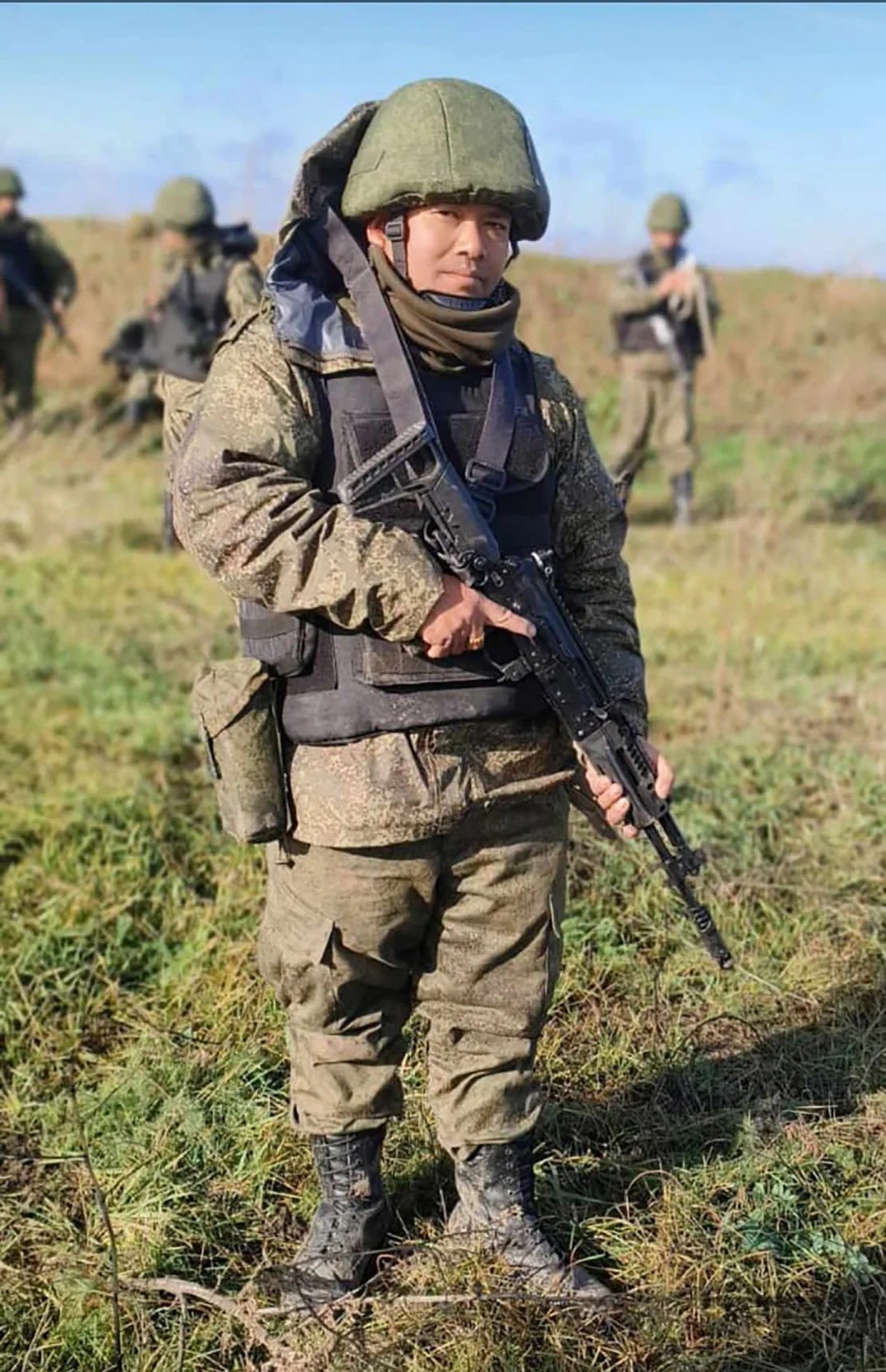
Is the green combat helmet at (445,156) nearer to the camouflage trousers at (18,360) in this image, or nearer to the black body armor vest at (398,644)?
the black body armor vest at (398,644)

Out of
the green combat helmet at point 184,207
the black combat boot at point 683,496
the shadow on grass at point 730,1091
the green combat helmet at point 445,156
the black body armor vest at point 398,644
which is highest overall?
the green combat helmet at point 184,207

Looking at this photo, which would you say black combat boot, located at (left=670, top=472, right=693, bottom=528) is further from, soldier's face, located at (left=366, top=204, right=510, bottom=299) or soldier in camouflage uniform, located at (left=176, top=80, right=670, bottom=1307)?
soldier's face, located at (left=366, top=204, right=510, bottom=299)

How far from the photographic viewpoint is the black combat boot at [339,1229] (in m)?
2.41

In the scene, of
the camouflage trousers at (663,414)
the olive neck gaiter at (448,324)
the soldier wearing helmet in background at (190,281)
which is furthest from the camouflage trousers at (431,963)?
the camouflage trousers at (663,414)

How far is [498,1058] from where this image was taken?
2363 millimetres

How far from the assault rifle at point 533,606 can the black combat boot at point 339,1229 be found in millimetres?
730

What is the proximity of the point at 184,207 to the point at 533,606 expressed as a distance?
648cm

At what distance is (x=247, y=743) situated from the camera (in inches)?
86.1

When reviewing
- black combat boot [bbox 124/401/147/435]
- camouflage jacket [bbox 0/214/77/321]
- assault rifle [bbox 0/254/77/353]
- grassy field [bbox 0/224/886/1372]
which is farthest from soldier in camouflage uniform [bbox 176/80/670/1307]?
camouflage jacket [bbox 0/214/77/321]

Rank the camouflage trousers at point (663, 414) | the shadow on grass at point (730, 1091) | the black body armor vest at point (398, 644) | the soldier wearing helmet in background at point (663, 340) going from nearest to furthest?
the black body armor vest at point (398, 644), the shadow on grass at point (730, 1091), the soldier wearing helmet in background at point (663, 340), the camouflage trousers at point (663, 414)

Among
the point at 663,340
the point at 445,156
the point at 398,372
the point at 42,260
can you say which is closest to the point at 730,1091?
the point at 398,372

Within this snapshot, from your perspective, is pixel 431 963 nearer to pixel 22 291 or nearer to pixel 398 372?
pixel 398 372

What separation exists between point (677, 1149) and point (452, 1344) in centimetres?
76

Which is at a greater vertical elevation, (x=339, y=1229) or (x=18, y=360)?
(x=18, y=360)
